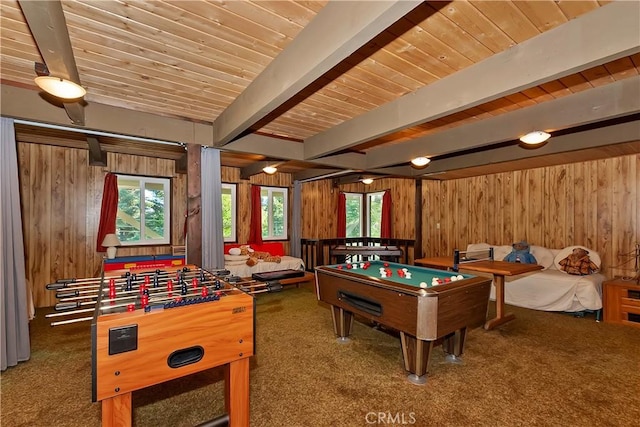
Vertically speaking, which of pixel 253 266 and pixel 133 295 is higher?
pixel 133 295

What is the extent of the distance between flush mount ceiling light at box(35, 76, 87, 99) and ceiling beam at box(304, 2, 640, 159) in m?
2.56

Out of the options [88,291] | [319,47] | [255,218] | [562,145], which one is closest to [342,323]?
[88,291]

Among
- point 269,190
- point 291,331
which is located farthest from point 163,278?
point 269,190

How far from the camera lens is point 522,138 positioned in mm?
3041

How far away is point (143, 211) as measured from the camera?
5336 mm

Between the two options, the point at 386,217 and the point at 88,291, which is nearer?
the point at 88,291

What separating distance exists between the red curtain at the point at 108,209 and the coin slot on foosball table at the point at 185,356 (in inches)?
164

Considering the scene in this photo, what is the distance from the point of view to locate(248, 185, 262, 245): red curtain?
258 inches

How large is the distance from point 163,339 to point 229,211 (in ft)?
17.0

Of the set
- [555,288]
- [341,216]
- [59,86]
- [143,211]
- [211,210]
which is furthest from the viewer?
[341,216]

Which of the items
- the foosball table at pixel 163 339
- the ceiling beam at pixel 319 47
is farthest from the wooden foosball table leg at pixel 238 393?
the ceiling beam at pixel 319 47

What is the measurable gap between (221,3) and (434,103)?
1768 millimetres

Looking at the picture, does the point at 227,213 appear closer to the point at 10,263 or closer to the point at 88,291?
the point at 10,263

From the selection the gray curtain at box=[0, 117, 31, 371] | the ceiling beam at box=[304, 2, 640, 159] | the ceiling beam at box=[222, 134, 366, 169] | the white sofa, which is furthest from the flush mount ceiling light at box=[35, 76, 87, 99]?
the white sofa
